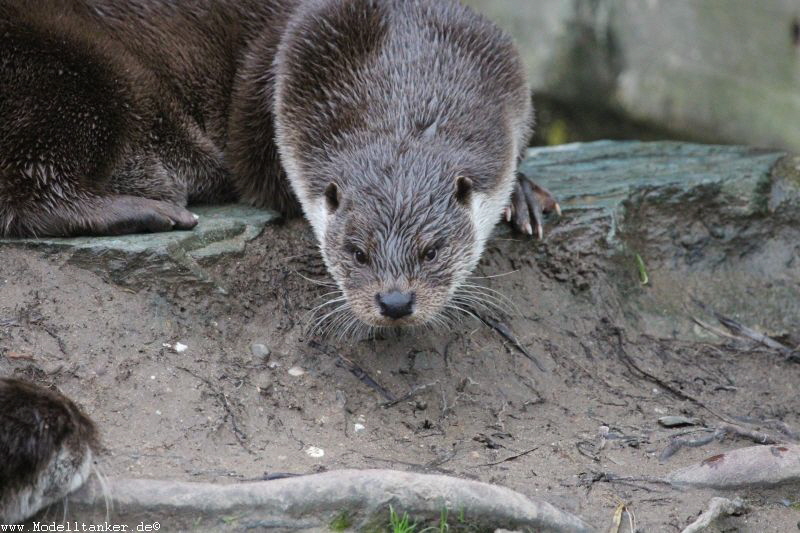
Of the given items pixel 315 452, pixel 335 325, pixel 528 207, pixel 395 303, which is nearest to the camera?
pixel 315 452

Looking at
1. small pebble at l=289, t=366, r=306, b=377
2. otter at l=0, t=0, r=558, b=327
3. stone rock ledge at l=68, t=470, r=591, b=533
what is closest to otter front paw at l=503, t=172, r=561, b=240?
otter at l=0, t=0, r=558, b=327

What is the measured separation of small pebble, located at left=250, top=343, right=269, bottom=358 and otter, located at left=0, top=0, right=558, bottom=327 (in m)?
0.30

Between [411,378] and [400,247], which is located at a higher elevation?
[400,247]

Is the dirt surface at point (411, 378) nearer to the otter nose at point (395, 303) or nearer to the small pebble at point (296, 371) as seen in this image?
the small pebble at point (296, 371)

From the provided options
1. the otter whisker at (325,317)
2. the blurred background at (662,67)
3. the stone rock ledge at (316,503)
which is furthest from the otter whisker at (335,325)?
the blurred background at (662,67)

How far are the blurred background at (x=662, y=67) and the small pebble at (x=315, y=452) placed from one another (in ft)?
15.3

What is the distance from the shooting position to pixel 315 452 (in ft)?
9.23

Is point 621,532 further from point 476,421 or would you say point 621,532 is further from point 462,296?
point 462,296

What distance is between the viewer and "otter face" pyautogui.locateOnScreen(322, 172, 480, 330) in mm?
3029

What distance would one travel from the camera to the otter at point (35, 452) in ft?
7.54

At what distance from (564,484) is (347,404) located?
2.39 ft

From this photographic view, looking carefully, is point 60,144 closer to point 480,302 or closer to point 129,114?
point 129,114

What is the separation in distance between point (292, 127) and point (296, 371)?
0.88m

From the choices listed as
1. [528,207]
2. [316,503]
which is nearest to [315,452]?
[316,503]
